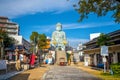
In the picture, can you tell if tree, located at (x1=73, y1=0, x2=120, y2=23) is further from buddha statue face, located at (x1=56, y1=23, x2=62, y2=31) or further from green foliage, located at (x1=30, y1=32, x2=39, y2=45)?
buddha statue face, located at (x1=56, y1=23, x2=62, y2=31)

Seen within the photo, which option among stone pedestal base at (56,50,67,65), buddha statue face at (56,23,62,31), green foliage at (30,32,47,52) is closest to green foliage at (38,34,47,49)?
green foliage at (30,32,47,52)

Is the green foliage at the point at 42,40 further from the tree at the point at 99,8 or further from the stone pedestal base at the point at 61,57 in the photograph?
the tree at the point at 99,8

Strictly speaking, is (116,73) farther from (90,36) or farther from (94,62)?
(90,36)

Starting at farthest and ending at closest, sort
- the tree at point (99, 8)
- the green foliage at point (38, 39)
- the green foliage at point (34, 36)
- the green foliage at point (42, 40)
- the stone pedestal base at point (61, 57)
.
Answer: the green foliage at point (42, 40) → the stone pedestal base at point (61, 57) → the green foliage at point (38, 39) → the green foliage at point (34, 36) → the tree at point (99, 8)

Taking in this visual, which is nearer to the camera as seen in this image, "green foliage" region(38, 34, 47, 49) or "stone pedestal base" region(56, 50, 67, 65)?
"stone pedestal base" region(56, 50, 67, 65)

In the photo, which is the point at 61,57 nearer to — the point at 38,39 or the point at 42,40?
the point at 42,40

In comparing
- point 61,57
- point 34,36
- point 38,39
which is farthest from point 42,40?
point 61,57

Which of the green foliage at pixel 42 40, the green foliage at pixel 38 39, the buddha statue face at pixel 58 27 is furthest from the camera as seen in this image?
the buddha statue face at pixel 58 27

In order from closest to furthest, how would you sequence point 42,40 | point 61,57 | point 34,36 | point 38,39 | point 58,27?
point 34,36, point 38,39, point 61,57, point 42,40, point 58,27

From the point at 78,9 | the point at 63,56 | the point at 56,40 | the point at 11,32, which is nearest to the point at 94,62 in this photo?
the point at 63,56

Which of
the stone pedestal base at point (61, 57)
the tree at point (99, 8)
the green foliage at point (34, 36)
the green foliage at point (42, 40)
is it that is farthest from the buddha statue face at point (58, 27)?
the tree at point (99, 8)

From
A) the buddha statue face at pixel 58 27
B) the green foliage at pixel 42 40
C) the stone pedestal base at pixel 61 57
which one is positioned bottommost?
the stone pedestal base at pixel 61 57

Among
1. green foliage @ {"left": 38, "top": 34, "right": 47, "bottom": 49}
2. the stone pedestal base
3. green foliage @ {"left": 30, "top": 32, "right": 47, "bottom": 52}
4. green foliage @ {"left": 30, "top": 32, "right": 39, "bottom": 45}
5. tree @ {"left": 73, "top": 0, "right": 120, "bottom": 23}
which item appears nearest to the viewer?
tree @ {"left": 73, "top": 0, "right": 120, "bottom": 23}

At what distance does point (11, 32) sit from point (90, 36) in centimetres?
4385
